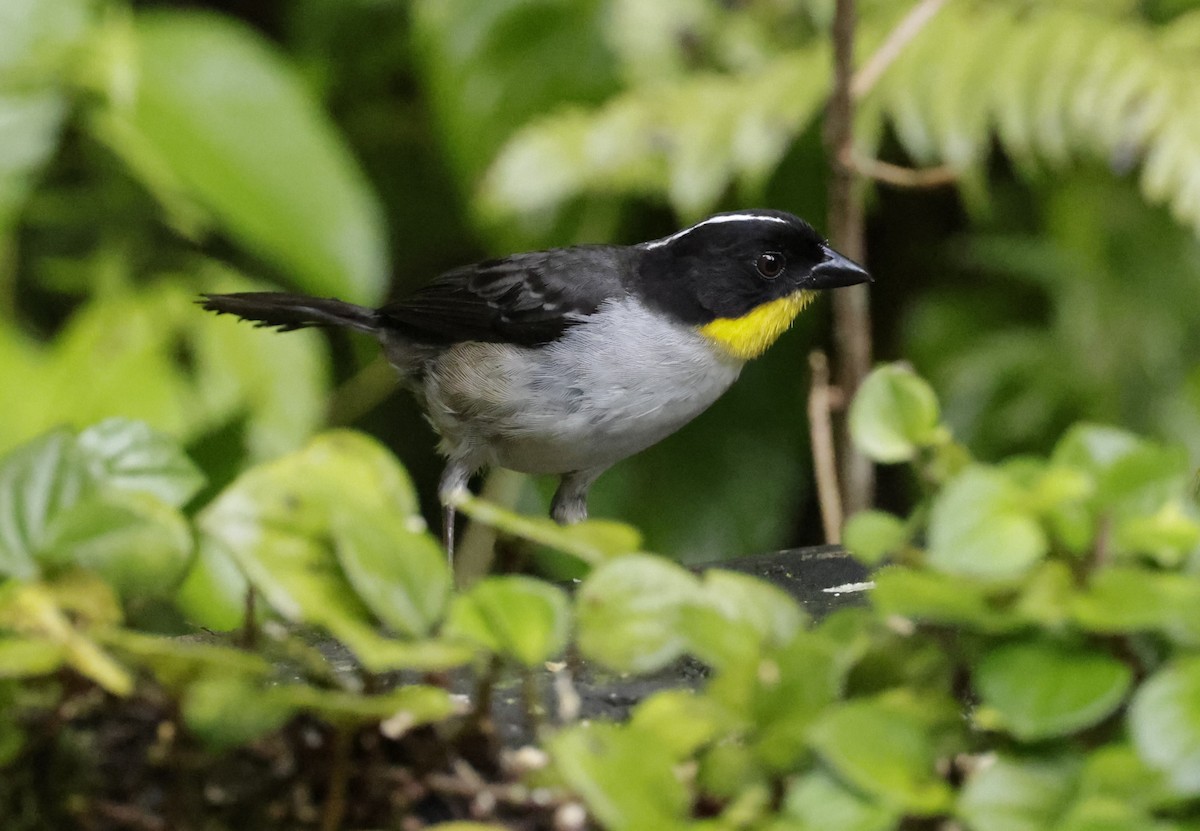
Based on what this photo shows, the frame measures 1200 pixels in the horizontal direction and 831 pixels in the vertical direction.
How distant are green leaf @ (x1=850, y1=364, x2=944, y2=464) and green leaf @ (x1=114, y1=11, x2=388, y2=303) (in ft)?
8.55

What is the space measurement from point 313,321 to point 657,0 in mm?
1335

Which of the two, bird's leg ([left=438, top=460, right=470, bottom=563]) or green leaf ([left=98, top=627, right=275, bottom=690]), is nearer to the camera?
green leaf ([left=98, top=627, right=275, bottom=690])

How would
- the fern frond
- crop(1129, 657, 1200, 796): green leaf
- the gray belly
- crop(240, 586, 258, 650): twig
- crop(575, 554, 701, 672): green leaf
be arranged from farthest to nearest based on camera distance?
the fern frond → the gray belly → crop(240, 586, 258, 650): twig → crop(575, 554, 701, 672): green leaf → crop(1129, 657, 1200, 796): green leaf

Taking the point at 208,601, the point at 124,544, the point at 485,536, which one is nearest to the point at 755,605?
the point at 124,544

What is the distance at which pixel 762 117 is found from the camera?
3.47 metres

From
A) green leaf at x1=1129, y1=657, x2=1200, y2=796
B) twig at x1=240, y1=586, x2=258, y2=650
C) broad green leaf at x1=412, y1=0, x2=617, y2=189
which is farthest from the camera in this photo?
broad green leaf at x1=412, y1=0, x2=617, y2=189

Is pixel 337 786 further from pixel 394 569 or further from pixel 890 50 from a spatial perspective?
pixel 890 50

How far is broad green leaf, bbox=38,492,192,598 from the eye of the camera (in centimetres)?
106

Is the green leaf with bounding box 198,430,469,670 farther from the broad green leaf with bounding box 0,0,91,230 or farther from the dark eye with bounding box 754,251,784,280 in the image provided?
the broad green leaf with bounding box 0,0,91,230

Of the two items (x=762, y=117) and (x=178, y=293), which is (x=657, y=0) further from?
(x=178, y=293)

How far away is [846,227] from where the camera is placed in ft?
9.50

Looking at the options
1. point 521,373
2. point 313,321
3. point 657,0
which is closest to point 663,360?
point 521,373

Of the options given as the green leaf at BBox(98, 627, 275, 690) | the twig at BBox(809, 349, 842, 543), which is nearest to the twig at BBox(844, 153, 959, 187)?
the twig at BBox(809, 349, 842, 543)

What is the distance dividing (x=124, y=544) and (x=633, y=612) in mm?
392
